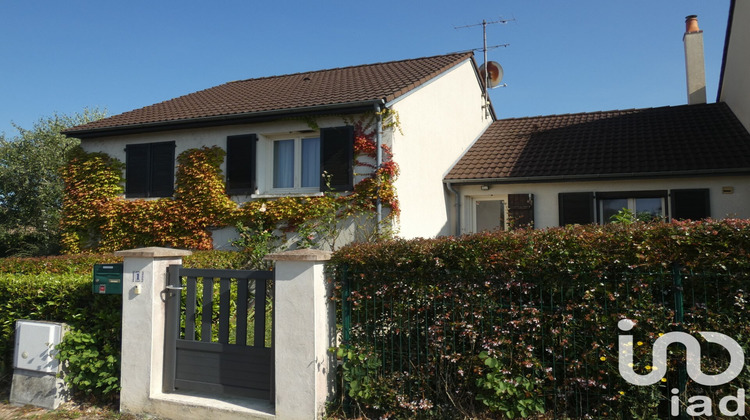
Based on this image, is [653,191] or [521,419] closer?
[521,419]

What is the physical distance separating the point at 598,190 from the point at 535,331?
798cm

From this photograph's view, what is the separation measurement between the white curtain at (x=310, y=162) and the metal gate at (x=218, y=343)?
5.27 meters

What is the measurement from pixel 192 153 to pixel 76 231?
3664 mm

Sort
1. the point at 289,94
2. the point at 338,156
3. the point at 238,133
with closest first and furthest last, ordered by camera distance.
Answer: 1. the point at 338,156
2. the point at 238,133
3. the point at 289,94

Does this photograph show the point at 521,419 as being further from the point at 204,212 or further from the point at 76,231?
the point at 76,231

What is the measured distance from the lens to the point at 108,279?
4.98 m

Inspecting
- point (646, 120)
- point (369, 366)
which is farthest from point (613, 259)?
point (646, 120)

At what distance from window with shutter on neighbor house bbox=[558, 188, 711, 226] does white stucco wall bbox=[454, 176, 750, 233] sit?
5.3 inches

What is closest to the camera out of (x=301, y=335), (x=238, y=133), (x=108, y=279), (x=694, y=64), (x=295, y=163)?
(x=301, y=335)

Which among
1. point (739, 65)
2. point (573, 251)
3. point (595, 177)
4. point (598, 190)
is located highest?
point (739, 65)

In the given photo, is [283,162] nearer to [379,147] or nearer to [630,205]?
[379,147]

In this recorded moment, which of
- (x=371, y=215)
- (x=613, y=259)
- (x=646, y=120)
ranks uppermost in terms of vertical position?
(x=646, y=120)

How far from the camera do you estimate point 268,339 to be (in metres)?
6.15

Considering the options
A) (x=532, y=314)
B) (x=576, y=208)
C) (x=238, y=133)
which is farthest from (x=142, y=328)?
(x=576, y=208)
